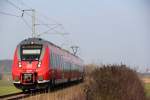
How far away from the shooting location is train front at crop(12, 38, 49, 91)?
27.1m

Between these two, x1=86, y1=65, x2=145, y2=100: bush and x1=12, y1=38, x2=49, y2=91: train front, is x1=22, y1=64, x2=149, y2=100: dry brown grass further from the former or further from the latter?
Answer: x1=12, y1=38, x2=49, y2=91: train front

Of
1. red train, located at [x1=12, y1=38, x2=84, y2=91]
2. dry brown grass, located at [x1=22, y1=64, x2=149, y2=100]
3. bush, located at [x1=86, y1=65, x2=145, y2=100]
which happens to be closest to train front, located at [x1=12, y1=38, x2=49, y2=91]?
red train, located at [x1=12, y1=38, x2=84, y2=91]

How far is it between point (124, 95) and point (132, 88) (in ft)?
4.94

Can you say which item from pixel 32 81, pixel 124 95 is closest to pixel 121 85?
pixel 124 95

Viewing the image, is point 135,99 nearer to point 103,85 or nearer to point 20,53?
point 103,85

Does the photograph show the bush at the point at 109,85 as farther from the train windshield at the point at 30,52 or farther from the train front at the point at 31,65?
the train windshield at the point at 30,52

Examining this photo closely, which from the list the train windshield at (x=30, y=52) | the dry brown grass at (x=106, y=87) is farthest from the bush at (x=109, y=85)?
the train windshield at (x=30, y=52)

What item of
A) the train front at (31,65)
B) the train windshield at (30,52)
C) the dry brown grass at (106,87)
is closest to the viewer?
the dry brown grass at (106,87)

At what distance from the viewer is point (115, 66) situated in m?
24.4

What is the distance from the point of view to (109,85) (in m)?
22.1

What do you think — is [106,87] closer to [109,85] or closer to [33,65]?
[109,85]

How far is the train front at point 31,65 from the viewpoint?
27.1 meters

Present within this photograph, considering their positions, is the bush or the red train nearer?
the bush

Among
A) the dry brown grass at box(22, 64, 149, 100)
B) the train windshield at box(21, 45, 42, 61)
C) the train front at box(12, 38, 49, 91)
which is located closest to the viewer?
the dry brown grass at box(22, 64, 149, 100)
